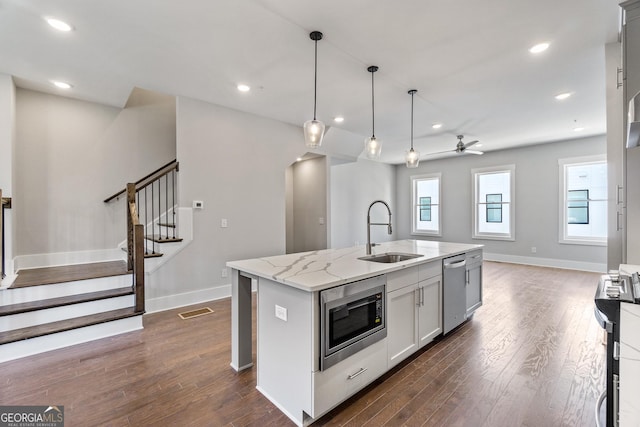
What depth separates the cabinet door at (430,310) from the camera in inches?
98.6

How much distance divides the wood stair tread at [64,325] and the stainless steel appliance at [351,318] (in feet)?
8.03

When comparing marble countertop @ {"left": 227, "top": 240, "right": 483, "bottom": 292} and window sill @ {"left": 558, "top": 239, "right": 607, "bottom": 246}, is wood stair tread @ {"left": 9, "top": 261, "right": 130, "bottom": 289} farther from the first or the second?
window sill @ {"left": 558, "top": 239, "right": 607, "bottom": 246}

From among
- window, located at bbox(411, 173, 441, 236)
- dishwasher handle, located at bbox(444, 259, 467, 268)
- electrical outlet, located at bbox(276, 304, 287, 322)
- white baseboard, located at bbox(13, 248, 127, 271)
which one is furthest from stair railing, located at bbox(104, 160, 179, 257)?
window, located at bbox(411, 173, 441, 236)

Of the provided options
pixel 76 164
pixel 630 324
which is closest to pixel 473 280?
pixel 630 324

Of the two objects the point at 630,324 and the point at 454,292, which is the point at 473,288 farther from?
the point at 630,324

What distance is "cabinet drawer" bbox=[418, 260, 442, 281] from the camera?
2.50 metres

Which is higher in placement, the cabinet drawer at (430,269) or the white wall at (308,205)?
the white wall at (308,205)

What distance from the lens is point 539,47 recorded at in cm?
267

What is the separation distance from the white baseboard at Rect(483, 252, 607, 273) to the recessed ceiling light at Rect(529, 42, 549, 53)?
5503 millimetres

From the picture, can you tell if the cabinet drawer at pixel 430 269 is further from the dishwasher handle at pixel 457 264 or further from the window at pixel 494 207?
the window at pixel 494 207

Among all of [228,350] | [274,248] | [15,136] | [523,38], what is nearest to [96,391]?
[228,350]

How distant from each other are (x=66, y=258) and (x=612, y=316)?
5.38 metres

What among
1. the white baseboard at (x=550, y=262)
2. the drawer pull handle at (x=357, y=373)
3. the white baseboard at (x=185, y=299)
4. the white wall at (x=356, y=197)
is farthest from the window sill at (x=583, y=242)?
the white baseboard at (x=185, y=299)

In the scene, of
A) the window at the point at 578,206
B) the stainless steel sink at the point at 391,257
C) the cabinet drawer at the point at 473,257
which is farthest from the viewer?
the window at the point at 578,206
